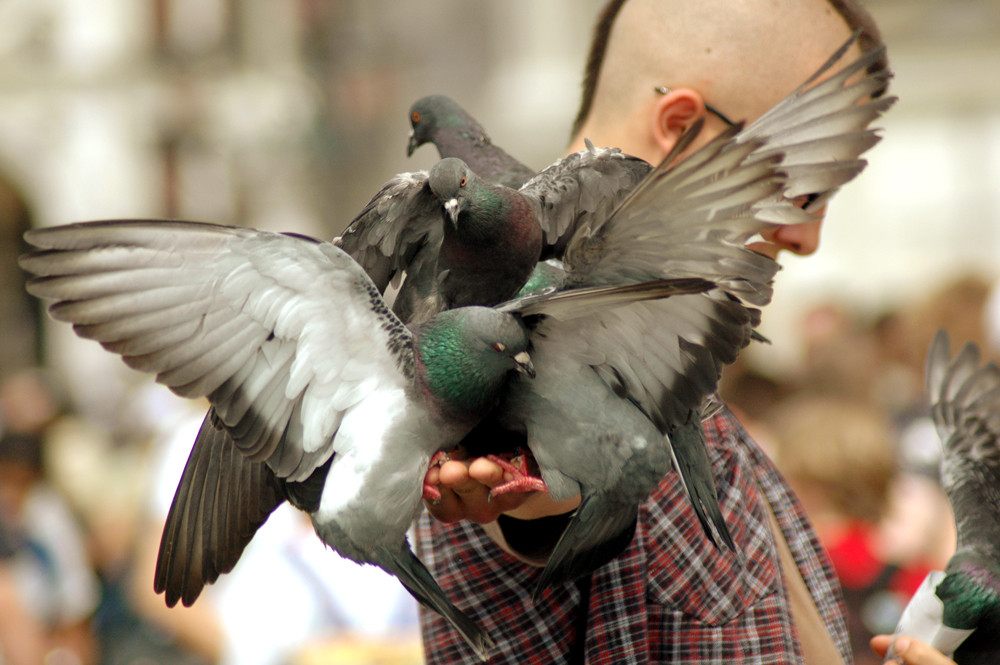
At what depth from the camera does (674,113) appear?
2.31 meters

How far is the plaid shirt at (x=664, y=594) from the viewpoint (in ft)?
6.65

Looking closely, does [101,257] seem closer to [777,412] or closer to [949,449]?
[949,449]

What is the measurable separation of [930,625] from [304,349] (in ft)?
5.06

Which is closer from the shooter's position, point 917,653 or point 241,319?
point 241,319

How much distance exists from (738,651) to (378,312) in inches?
39.4

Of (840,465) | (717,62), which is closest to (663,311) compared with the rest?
(717,62)

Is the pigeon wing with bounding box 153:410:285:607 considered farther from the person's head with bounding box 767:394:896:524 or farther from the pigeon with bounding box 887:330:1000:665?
the person's head with bounding box 767:394:896:524

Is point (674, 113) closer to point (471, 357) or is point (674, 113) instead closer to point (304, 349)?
point (471, 357)

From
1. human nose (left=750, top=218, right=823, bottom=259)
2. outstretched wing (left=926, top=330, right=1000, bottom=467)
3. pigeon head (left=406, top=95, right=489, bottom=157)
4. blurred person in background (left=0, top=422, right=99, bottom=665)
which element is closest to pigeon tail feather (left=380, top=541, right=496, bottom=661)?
human nose (left=750, top=218, right=823, bottom=259)

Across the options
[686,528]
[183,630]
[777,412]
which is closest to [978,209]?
[777,412]

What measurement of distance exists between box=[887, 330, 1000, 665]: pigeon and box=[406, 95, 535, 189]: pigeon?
128 centimetres

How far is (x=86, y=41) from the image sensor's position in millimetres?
19500

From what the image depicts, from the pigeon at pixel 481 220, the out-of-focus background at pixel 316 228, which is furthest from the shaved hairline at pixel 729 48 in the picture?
the out-of-focus background at pixel 316 228

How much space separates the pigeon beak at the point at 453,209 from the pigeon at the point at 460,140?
0.57m
